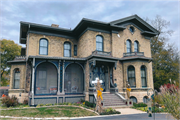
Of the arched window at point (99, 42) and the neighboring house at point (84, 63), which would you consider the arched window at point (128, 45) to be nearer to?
the neighboring house at point (84, 63)

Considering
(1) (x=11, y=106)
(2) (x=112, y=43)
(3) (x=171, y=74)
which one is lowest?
(1) (x=11, y=106)

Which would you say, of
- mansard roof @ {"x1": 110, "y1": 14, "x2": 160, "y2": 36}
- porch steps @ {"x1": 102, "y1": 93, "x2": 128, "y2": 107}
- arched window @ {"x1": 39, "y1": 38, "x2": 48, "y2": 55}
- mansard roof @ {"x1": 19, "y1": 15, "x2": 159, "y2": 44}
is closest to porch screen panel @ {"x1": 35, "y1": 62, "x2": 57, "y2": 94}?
arched window @ {"x1": 39, "y1": 38, "x2": 48, "y2": 55}

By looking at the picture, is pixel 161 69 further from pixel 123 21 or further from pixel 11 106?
pixel 11 106

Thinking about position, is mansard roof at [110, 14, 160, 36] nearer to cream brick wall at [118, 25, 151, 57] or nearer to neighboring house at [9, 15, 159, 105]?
neighboring house at [9, 15, 159, 105]

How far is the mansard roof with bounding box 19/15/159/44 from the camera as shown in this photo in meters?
17.1

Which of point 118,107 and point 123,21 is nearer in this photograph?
point 118,107

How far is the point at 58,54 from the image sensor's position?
61.8ft

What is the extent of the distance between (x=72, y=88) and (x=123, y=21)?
33.3ft

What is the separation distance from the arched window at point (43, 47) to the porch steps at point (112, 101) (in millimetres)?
8816

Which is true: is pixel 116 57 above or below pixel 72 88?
above

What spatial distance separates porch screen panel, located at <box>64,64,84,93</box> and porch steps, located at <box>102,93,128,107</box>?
360cm

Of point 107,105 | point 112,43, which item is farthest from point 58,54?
point 107,105

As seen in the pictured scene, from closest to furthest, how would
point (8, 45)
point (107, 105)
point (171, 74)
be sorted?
point (107, 105) < point (171, 74) < point (8, 45)

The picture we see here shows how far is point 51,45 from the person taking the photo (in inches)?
731
